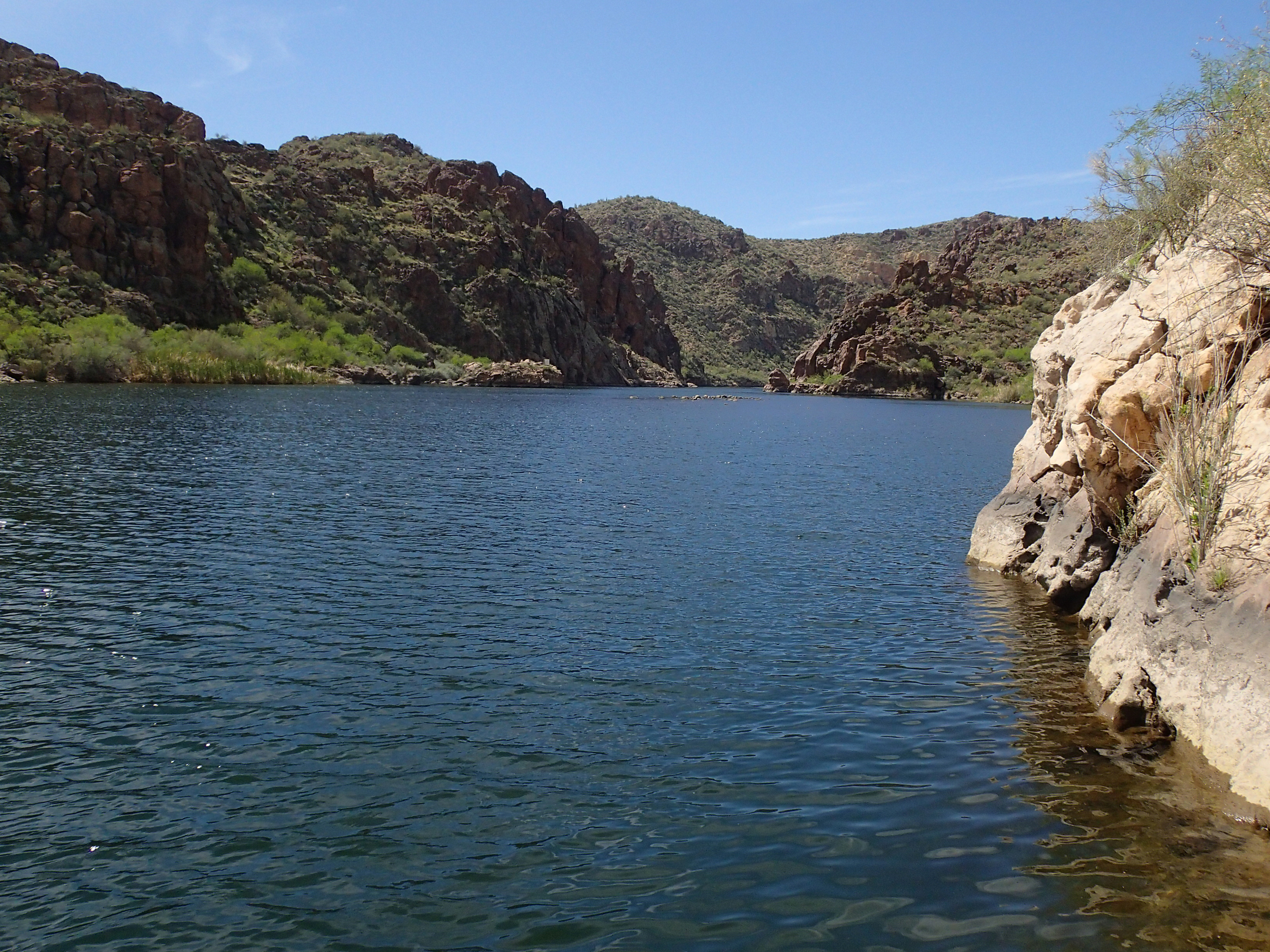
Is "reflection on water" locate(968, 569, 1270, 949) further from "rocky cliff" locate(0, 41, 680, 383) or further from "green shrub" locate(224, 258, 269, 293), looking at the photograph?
"green shrub" locate(224, 258, 269, 293)

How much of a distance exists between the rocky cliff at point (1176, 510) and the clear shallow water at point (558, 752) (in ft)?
2.46

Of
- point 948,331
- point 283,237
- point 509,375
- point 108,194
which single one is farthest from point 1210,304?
point 948,331

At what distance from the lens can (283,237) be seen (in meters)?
128

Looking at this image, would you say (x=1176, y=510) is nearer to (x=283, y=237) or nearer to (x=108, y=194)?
(x=108, y=194)

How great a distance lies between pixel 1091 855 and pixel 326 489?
23241 mm

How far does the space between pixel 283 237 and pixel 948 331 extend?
98382 mm

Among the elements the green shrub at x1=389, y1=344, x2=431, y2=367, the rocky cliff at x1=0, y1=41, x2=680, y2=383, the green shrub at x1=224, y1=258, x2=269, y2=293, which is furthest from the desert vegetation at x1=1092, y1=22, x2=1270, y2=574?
the green shrub at x1=389, y1=344, x2=431, y2=367

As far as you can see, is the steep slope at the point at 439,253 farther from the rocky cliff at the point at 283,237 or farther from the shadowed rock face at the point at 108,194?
the shadowed rock face at the point at 108,194

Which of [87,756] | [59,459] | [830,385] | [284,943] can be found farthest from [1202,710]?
[830,385]

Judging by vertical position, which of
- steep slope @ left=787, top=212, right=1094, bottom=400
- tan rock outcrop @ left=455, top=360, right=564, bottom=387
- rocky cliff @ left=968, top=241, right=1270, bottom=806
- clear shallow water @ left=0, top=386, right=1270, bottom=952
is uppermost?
steep slope @ left=787, top=212, right=1094, bottom=400

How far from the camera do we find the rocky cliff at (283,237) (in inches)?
3669

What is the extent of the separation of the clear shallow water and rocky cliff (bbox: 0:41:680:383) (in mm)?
82560

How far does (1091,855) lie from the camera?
7.87 m

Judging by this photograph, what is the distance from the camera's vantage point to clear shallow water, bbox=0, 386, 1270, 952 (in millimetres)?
6938
